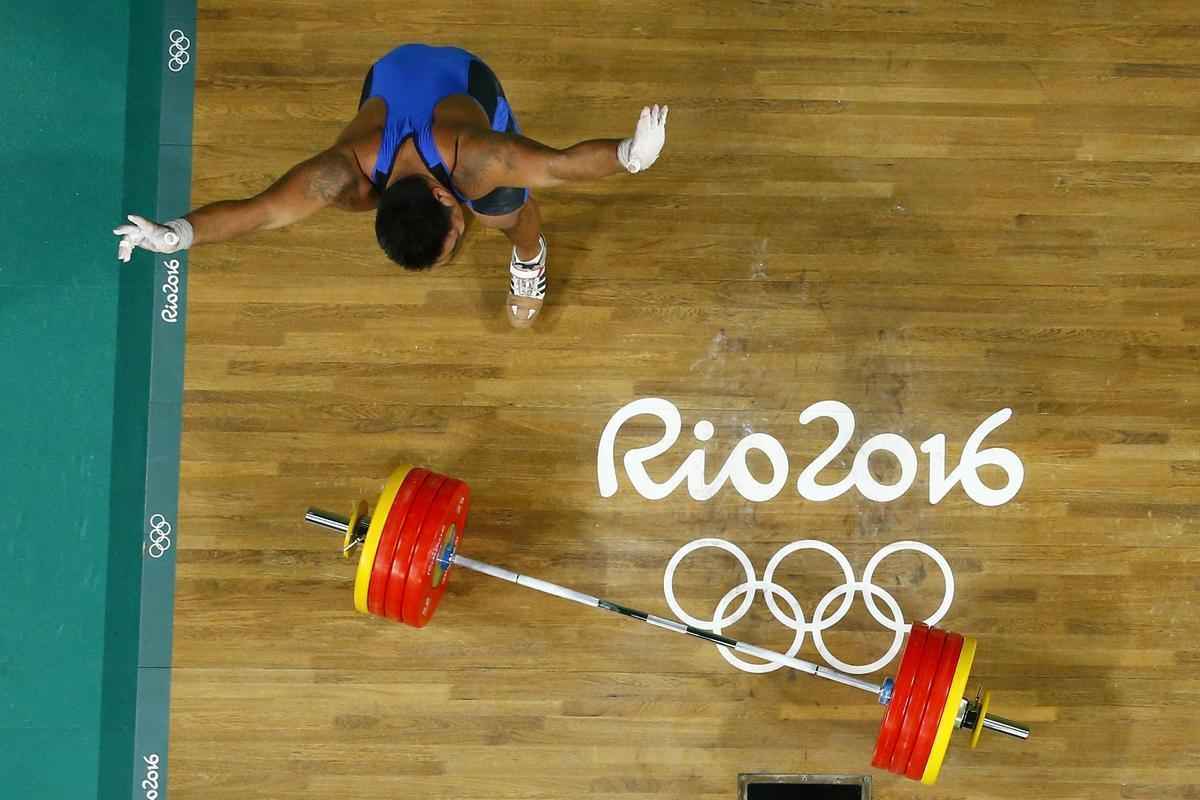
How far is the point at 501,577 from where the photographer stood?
9.54ft

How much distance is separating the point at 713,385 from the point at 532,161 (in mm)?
1109

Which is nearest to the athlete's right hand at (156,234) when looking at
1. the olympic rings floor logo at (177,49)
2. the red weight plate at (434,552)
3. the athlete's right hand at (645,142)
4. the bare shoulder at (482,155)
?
the bare shoulder at (482,155)

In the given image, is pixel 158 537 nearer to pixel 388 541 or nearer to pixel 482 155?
pixel 388 541

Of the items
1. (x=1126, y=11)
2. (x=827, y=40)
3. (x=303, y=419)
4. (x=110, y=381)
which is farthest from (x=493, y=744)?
(x=1126, y=11)

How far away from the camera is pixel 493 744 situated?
308 cm

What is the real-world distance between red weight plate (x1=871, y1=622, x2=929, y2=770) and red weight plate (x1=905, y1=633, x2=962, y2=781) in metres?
0.06

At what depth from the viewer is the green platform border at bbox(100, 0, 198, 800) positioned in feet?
10.1

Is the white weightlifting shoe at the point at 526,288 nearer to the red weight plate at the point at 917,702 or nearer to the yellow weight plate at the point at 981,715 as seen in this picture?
the red weight plate at the point at 917,702

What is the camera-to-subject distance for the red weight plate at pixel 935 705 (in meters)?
2.69

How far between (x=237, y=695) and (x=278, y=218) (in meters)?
1.55

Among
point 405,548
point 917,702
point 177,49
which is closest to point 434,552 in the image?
point 405,548

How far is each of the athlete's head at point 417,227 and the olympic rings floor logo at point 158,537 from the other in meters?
1.48

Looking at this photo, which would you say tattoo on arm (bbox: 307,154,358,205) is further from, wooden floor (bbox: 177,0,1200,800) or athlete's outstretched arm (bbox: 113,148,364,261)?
wooden floor (bbox: 177,0,1200,800)

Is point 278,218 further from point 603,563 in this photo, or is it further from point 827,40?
point 827,40
